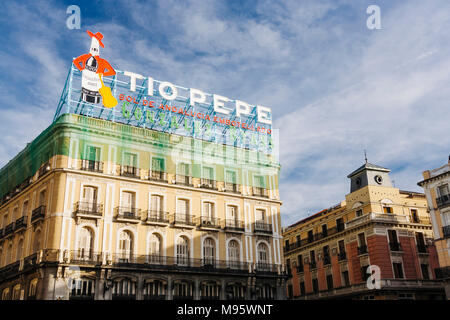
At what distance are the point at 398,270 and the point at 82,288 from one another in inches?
1262

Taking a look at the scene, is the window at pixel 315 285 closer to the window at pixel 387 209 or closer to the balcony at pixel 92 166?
the window at pixel 387 209

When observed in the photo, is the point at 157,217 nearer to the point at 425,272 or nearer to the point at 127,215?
the point at 127,215

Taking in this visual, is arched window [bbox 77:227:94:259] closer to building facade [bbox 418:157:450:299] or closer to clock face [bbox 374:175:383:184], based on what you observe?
building facade [bbox 418:157:450:299]

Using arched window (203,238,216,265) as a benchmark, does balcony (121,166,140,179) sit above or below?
above

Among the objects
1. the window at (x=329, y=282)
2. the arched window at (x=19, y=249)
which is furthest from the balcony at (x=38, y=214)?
the window at (x=329, y=282)

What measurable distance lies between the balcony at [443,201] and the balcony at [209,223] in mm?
21533

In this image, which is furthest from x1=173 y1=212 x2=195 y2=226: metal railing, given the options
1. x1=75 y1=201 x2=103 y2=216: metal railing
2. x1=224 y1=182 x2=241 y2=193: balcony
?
x1=75 y1=201 x2=103 y2=216: metal railing

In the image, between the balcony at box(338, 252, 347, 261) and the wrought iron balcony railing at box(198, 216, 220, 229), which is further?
the balcony at box(338, 252, 347, 261)

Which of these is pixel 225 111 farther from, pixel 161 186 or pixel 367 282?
pixel 367 282

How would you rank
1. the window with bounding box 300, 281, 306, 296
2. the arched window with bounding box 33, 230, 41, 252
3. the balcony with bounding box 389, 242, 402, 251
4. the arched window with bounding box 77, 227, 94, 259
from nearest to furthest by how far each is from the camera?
the arched window with bounding box 77, 227, 94, 259, the arched window with bounding box 33, 230, 41, 252, the balcony with bounding box 389, 242, 402, 251, the window with bounding box 300, 281, 306, 296

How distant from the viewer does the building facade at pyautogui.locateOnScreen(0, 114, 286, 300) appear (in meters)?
36.4

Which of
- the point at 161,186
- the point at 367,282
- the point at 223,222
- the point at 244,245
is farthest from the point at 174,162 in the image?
the point at 367,282

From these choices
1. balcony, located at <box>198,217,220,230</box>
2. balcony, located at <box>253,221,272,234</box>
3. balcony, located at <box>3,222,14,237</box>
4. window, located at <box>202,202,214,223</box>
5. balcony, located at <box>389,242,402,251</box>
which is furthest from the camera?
balcony, located at <box>389,242,402,251</box>

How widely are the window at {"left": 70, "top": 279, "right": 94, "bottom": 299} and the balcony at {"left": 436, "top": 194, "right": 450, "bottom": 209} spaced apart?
1289 inches
